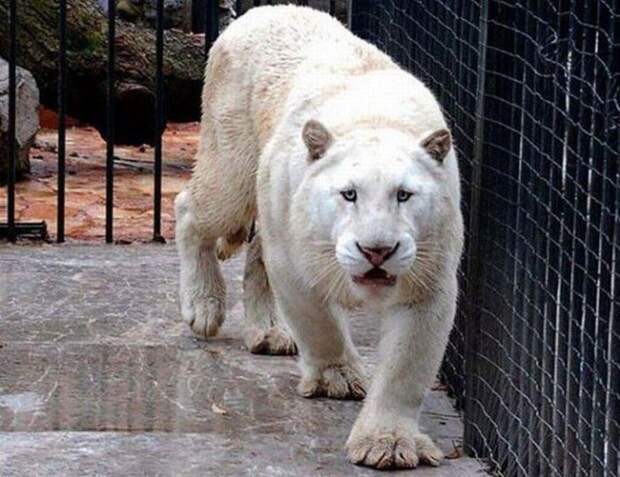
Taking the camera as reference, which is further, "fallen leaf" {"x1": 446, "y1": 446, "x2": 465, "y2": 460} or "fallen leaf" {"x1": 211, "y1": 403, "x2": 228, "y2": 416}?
"fallen leaf" {"x1": 211, "y1": 403, "x2": 228, "y2": 416}

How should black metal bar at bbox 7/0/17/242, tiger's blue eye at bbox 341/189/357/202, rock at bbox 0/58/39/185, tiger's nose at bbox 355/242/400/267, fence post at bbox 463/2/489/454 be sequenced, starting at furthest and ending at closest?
rock at bbox 0/58/39/185
black metal bar at bbox 7/0/17/242
fence post at bbox 463/2/489/454
tiger's blue eye at bbox 341/189/357/202
tiger's nose at bbox 355/242/400/267

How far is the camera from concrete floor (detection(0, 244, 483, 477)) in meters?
5.19

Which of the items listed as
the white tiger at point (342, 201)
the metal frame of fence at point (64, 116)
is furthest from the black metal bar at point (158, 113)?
the white tiger at point (342, 201)

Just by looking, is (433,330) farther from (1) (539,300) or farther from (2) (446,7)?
(2) (446,7)

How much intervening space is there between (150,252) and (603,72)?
191 inches

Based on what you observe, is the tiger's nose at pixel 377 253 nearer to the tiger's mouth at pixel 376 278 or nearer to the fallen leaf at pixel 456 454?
the tiger's mouth at pixel 376 278

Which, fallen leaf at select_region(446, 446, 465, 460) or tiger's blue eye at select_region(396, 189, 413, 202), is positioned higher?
tiger's blue eye at select_region(396, 189, 413, 202)

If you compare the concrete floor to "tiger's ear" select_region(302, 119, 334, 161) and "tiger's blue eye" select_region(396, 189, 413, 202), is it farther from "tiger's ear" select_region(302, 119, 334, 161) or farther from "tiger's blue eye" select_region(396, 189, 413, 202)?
"tiger's ear" select_region(302, 119, 334, 161)

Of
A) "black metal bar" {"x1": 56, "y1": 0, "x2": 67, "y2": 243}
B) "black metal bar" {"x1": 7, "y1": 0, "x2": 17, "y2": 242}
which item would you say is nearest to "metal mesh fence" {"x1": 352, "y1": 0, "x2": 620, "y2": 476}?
"black metal bar" {"x1": 56, "y1": 0, "x2": 67, "y2": 243}

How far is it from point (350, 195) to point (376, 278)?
0.26 meters

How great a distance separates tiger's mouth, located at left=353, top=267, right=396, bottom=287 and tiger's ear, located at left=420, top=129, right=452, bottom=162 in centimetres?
44

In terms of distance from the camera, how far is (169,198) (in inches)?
396

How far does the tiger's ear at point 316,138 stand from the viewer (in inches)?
198

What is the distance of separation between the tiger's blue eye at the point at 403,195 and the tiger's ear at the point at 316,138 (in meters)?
0.34
